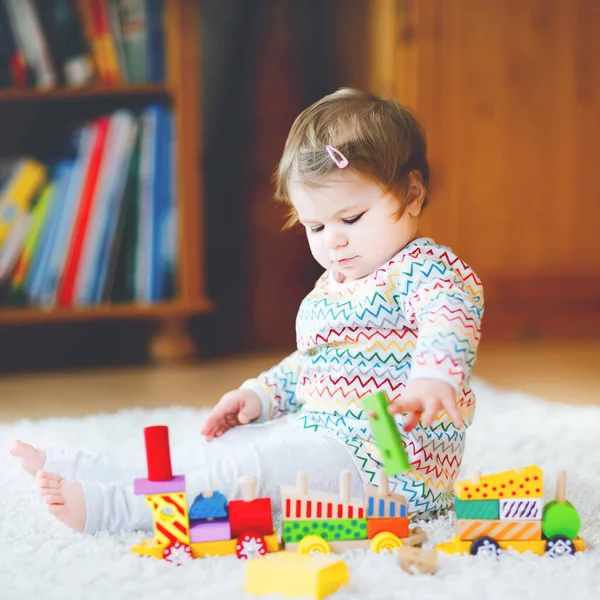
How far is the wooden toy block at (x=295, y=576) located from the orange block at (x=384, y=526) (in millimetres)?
89

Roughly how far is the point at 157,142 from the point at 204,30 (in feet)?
1.43

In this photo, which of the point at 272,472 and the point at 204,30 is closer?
the point at 272,472

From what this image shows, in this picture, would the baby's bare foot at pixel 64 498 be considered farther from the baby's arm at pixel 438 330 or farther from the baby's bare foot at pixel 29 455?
the baby's arm at pixel 438 330

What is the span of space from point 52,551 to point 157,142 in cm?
114

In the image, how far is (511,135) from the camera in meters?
1.94

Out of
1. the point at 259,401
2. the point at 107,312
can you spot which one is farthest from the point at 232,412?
the point at 107,312

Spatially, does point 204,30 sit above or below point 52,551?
above

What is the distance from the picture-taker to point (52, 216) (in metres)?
1.76

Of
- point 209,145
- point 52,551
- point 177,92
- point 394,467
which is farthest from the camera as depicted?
point 209,145

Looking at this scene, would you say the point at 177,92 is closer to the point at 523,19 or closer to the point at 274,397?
the point at 523,19

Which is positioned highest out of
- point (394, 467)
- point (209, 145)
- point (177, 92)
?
point (177, 92)

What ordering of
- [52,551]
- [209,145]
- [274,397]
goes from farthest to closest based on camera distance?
[209,145] → [274,397] → [52,551]

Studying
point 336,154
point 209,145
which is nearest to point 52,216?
point 209,145

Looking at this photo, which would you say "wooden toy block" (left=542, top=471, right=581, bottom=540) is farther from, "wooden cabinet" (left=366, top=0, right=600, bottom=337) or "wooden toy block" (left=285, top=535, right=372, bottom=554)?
"wooden cabinet" (left=366, top=0, right=600, bottom=337)
